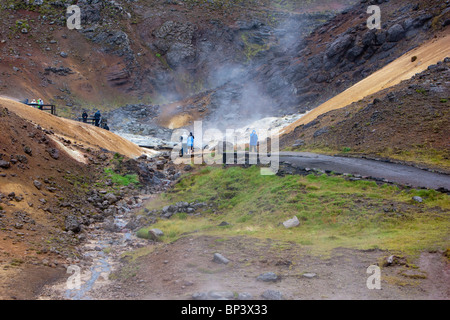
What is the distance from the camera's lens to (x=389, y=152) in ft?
56.7

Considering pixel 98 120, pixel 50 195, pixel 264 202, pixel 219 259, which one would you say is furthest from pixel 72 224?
pixel 98 120

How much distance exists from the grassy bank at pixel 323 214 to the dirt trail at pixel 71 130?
8436 millimetres

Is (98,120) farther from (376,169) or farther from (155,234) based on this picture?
(376,169)

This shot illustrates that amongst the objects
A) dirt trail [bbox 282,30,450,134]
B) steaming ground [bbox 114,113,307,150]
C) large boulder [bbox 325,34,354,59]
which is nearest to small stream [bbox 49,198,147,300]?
dirt trail [bbox 282,30,450,134]

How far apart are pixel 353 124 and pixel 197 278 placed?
628 inches

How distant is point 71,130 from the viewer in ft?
71.2

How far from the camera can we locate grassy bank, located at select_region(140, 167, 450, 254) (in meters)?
9.25

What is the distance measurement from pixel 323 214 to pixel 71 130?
51.3 ft

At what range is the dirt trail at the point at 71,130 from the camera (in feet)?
63.9

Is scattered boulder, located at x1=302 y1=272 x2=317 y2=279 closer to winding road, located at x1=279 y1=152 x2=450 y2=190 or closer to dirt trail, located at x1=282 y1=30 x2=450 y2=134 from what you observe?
winding road, located at x1=279 y1=152 x2=450 y2=190

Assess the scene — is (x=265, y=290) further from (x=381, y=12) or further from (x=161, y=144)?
(x=381, y=12)

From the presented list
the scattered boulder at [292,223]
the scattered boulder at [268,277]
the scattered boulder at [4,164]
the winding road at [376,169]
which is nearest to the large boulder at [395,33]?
the winding road at [376,169]
